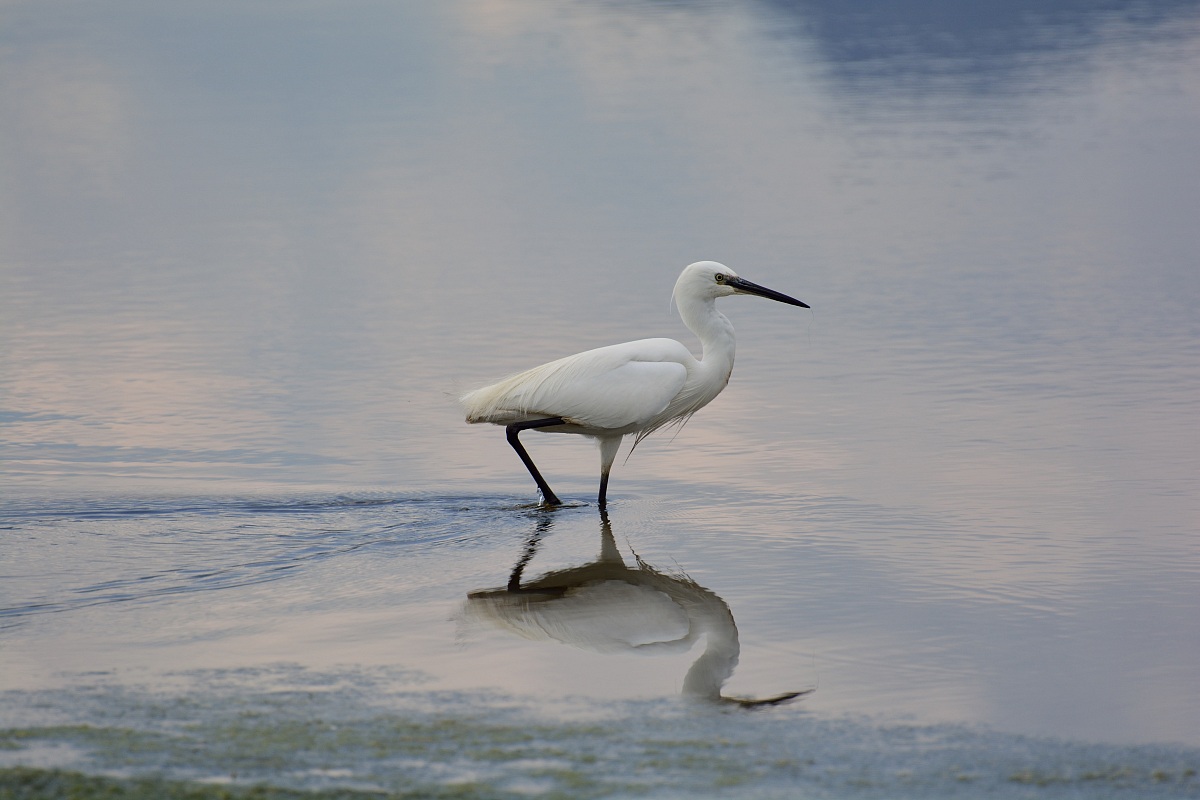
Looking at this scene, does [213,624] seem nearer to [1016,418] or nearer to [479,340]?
[1016,418]

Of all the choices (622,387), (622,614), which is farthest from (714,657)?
(622,387)

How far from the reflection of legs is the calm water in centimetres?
4

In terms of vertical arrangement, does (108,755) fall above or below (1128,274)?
below

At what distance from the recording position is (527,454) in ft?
26.2

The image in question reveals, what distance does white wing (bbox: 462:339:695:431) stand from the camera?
25.8 ft

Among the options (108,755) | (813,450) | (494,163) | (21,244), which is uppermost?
(494,163)

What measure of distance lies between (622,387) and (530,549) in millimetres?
1133

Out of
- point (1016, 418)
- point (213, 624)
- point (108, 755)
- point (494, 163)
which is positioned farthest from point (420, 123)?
point (108, 755)

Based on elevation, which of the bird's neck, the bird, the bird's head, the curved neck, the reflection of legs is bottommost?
the curved neck

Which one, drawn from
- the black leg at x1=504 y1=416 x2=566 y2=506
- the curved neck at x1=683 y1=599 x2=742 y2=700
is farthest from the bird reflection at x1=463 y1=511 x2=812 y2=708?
the black leg at x1=504 y1=416 x2=566 y2=506

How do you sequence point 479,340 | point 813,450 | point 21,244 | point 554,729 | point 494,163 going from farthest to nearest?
point 494,163, point 21,244, point 479,340, point 813,450, point 554,729

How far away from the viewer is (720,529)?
7.32 meters

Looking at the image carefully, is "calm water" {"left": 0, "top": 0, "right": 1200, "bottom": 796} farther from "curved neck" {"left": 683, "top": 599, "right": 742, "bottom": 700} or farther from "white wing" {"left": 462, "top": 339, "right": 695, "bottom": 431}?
"white wing" {"left": 462, "top": 339, "right": 695, "bottom": 431}

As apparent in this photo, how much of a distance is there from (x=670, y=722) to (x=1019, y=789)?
1092 millimetres
